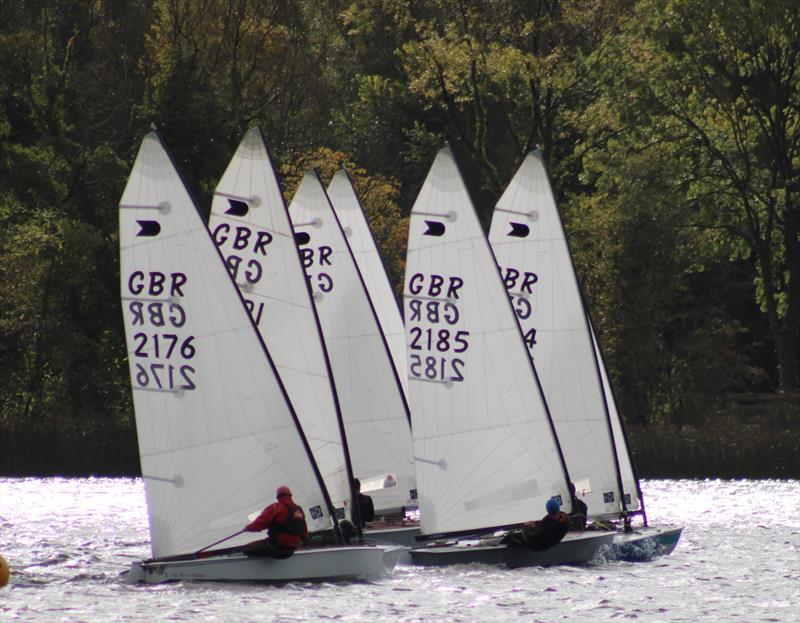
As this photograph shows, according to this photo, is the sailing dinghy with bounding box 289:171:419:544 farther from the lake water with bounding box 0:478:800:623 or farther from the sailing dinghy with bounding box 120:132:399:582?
the sailing dinghy with bounding box 120:132:399:582

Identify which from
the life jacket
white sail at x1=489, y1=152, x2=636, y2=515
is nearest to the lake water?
the life jacket

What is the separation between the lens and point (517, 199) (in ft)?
102

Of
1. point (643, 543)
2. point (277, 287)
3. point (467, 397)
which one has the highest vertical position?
point (277, 287)

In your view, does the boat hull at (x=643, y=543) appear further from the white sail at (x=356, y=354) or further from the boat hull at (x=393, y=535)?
the white sail at (x=356, y=354)

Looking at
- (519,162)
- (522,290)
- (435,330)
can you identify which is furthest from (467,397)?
(519,162)

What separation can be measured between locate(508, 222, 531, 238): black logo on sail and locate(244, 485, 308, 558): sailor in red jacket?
858cm

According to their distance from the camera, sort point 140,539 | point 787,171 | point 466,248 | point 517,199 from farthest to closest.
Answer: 1. point 787,171
2. point 140,539
3. point 517,199
4. point 466,248

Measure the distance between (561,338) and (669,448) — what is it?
18998mm

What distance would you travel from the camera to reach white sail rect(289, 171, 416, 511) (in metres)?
32.2

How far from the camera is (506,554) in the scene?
27859mm

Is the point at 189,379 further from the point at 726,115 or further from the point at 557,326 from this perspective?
the point at 726,115

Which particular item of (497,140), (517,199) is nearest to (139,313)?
(517,199)

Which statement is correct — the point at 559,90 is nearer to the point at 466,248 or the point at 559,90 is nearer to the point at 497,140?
the point at 497,140

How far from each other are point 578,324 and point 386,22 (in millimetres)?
39444
